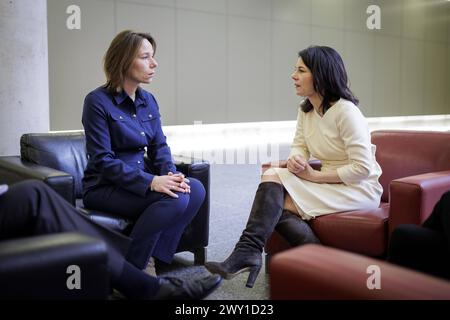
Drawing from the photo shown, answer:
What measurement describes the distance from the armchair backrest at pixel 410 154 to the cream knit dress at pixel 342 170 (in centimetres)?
29

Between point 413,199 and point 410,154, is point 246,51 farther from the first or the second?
point 413,199

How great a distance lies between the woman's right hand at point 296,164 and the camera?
267 cm

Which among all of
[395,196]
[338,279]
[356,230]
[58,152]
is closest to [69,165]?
[58,152]

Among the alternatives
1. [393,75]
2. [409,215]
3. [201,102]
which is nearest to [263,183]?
[409,215]

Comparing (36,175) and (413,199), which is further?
(36,175)

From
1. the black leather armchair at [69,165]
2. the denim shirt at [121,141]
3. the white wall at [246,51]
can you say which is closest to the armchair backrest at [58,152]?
the black leather armchair at [69,165]

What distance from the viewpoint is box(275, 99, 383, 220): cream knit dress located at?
261 cm

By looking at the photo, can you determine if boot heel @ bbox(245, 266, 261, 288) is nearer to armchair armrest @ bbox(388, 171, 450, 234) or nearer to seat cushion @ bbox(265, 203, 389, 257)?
seat cushion @ bbox(265, 203, 389, 257)

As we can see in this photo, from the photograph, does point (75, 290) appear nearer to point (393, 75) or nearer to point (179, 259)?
point (179, 259)

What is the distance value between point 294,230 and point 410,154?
928mm

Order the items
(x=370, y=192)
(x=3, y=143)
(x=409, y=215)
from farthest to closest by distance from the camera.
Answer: (x=3, y=143), (x=370, y=192), (x=409, y=215)

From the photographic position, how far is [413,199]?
7.61 feet

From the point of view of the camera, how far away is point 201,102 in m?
→ 8.91

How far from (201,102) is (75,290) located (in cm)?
766
